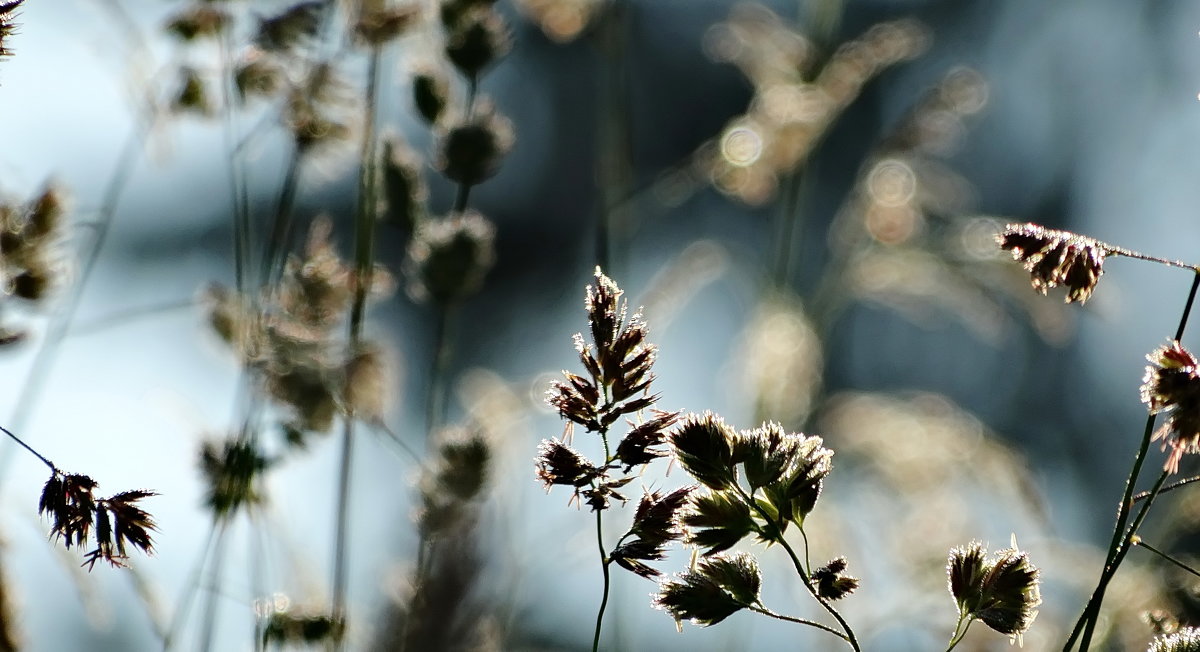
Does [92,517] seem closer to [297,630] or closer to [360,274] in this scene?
[297,630]

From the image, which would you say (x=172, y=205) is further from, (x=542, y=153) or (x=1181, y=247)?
(x=1181, y=247)

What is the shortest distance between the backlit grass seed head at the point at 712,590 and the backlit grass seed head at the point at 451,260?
502mm

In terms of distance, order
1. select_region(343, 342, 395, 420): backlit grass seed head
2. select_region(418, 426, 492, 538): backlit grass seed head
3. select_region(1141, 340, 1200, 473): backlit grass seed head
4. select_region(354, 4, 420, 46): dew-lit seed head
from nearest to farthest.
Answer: select_region(1141, 340, 1200, 473): backlit grass seed head, select_region(418, 426, 492, 538): backlit grass seed head, select_region(343, 342, 395, 420): backlit grass seed head, select_region(354, 4, 420, 46): dew-lit seed head

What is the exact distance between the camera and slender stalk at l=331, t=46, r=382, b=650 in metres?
0.94

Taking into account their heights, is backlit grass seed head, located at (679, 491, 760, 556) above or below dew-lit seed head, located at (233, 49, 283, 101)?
below

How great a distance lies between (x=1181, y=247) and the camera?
3.07 m

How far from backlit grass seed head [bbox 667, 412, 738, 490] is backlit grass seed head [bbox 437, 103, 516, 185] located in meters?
0.52

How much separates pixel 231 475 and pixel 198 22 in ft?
1.59

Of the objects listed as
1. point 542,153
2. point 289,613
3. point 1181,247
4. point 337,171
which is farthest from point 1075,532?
point 542,153

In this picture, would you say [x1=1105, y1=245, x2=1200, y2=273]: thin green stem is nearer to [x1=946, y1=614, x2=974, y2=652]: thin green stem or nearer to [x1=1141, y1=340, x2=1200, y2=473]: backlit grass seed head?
[x1=1141, y1=340, x2=1200, y2=473]: backlit grass seed head

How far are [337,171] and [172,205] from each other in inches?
Result: 163

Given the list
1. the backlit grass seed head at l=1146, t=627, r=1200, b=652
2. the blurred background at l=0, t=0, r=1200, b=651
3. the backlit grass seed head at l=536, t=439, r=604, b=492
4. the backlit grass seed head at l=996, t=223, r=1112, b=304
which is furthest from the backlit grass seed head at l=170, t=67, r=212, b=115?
the backlit grass seed head at l=1146, t=627, r=1200, b=652

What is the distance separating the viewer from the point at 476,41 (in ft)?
3.67

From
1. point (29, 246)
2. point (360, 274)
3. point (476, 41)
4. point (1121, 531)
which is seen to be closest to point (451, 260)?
point (360, 274)
